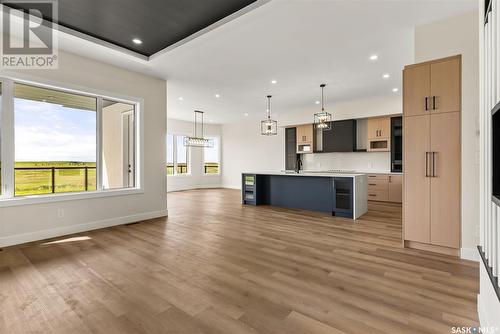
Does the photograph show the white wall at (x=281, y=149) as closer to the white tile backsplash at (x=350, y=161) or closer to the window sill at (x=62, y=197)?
the white tile backsplash at (x=350, y=161)

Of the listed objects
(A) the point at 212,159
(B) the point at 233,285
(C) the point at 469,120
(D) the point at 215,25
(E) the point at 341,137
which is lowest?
(B) the point at 233,285

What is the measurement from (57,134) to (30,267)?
2.50m

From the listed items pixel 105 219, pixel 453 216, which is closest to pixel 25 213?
pixel 105 219

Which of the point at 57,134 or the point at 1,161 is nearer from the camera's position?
the point at 1,161

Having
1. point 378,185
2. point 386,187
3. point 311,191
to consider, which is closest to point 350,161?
point 378,185

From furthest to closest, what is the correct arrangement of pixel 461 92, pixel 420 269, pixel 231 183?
pixel 231 183
pixel 461 92
pixel 420 269

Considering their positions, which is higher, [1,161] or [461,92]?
[461,92]

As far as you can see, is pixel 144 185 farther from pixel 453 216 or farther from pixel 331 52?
pixel 453 216

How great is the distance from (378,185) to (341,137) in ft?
6.30

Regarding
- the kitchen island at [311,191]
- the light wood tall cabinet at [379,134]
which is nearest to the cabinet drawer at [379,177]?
the light wood tall cabinet at [379,134]

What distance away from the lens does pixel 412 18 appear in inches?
122

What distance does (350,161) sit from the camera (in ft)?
26.6

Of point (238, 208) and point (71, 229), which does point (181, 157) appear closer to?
point (238, 208)

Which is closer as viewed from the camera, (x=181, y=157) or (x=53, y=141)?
(x=53, y=141)
